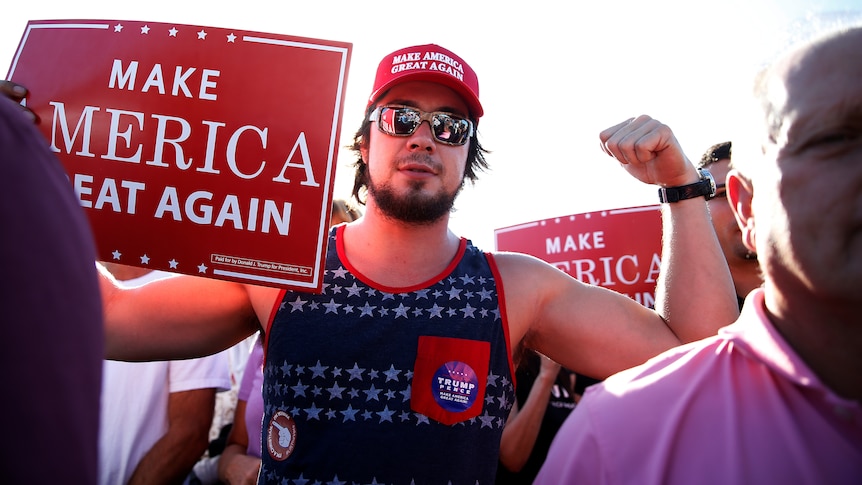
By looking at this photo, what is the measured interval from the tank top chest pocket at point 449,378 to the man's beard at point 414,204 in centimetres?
51

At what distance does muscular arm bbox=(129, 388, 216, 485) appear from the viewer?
273 cm

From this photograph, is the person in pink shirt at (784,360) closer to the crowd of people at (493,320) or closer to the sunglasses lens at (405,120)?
the crowd of people at (493,320)

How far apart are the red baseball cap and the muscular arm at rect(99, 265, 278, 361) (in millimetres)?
1011

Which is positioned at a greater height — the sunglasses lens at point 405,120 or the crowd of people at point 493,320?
the sunglasses lens at point 405,120

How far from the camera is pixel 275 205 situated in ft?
6.10

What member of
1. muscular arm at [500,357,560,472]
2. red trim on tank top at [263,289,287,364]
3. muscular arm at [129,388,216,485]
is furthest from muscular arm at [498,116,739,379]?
muscular arm at [129,388,216,485]

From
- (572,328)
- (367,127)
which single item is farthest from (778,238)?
(367,127)

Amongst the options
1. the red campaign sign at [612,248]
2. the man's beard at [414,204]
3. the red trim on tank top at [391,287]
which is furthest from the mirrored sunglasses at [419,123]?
the red campaign sign at [612,248]

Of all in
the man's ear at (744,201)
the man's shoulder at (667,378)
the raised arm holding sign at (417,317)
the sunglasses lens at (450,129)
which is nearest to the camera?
the man's shoulder at (667,378)

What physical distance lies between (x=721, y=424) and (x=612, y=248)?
294 cm

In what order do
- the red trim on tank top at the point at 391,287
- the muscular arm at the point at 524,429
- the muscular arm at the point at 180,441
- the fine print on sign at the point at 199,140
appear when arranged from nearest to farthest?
the fine print on sign at the point at 199,140
the red trim on tank top at the point at 391,287
the muscular arm at the point at 180,441
the muscular arm at the point at 524,429

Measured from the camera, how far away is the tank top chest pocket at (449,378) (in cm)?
175

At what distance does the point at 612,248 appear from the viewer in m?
3.85

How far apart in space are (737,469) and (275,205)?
1.51m
